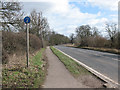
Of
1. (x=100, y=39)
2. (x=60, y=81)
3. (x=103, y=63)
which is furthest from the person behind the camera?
(x=100, y=39)

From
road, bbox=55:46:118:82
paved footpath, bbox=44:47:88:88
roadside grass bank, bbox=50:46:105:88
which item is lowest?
road, bbox=55:46:118:82

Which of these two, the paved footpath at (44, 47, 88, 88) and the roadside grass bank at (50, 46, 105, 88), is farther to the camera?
the roadside grass bank at (50, 46, 105, 88)

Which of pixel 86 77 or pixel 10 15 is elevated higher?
pixel 10 15

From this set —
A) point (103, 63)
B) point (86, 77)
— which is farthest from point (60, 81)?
point (103, 63)

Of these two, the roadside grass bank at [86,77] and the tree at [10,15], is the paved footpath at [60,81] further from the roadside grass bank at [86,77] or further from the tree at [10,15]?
the tree at [10,15]

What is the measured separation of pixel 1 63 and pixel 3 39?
167 centimetres

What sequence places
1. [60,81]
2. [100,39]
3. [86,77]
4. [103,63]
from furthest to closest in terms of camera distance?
[100,39]
[103,63]
[86,77]
[60,81]

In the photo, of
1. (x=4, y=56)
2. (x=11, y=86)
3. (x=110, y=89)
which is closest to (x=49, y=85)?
(x=11, y=86)

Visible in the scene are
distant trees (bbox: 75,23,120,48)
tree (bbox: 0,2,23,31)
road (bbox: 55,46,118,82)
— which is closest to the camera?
road (bbox: 55,46,118,82)

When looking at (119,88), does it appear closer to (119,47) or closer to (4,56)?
(4,56)

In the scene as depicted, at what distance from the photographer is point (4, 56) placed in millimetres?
7113

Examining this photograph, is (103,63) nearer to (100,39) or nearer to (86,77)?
(86,77)

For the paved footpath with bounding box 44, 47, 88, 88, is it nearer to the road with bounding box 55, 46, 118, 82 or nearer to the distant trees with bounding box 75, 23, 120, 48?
the road with bounding box 55, 46, 118, 82

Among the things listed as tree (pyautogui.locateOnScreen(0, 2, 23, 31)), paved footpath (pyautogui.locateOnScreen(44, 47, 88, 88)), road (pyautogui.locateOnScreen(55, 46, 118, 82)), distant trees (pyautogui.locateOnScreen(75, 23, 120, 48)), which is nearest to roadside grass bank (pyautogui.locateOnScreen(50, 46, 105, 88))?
paved footpath (pyautogui.locateOnScreen(44, 47, 88, 88))
